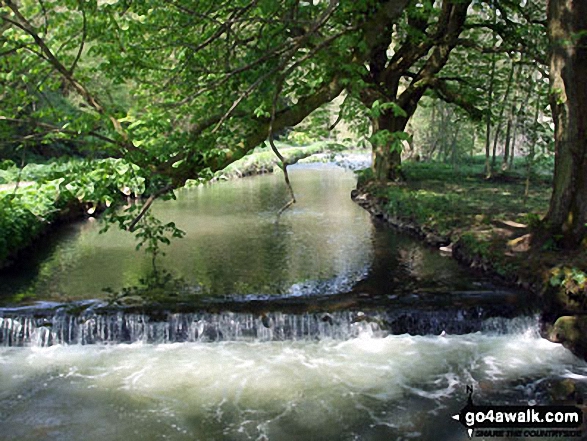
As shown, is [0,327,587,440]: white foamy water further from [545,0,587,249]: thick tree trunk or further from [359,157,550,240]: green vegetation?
[359,157,550,240]: green vegetation

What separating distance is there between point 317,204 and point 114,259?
371 inches

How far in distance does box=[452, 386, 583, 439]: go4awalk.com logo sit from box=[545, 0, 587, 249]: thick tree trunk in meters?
4.18

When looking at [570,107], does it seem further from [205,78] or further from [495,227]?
[205,78]

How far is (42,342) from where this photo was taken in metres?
9.41

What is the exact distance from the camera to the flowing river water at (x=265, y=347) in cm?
708

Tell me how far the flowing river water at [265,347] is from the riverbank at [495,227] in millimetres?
454

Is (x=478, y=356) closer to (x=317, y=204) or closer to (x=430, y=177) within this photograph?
(x=317, y=204)

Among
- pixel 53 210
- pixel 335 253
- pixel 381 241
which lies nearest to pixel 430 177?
pixel 381 241

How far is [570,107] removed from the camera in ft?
32.2

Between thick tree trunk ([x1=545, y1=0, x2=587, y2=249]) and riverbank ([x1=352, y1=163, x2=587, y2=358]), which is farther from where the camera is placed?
thick tree trunk ([x1=545, y1=0, x2=587, y2=249])

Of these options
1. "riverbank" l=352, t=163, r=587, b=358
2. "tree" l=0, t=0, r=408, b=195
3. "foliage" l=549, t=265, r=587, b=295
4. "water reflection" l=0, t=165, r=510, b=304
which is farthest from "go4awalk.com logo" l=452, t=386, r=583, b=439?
"tree" l=0, t=0, r=408, b=195

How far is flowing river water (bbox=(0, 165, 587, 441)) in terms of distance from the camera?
7.08 meters

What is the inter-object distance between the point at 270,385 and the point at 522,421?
3.09 meters

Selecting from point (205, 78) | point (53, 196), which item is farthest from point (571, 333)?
point (53, 196)
